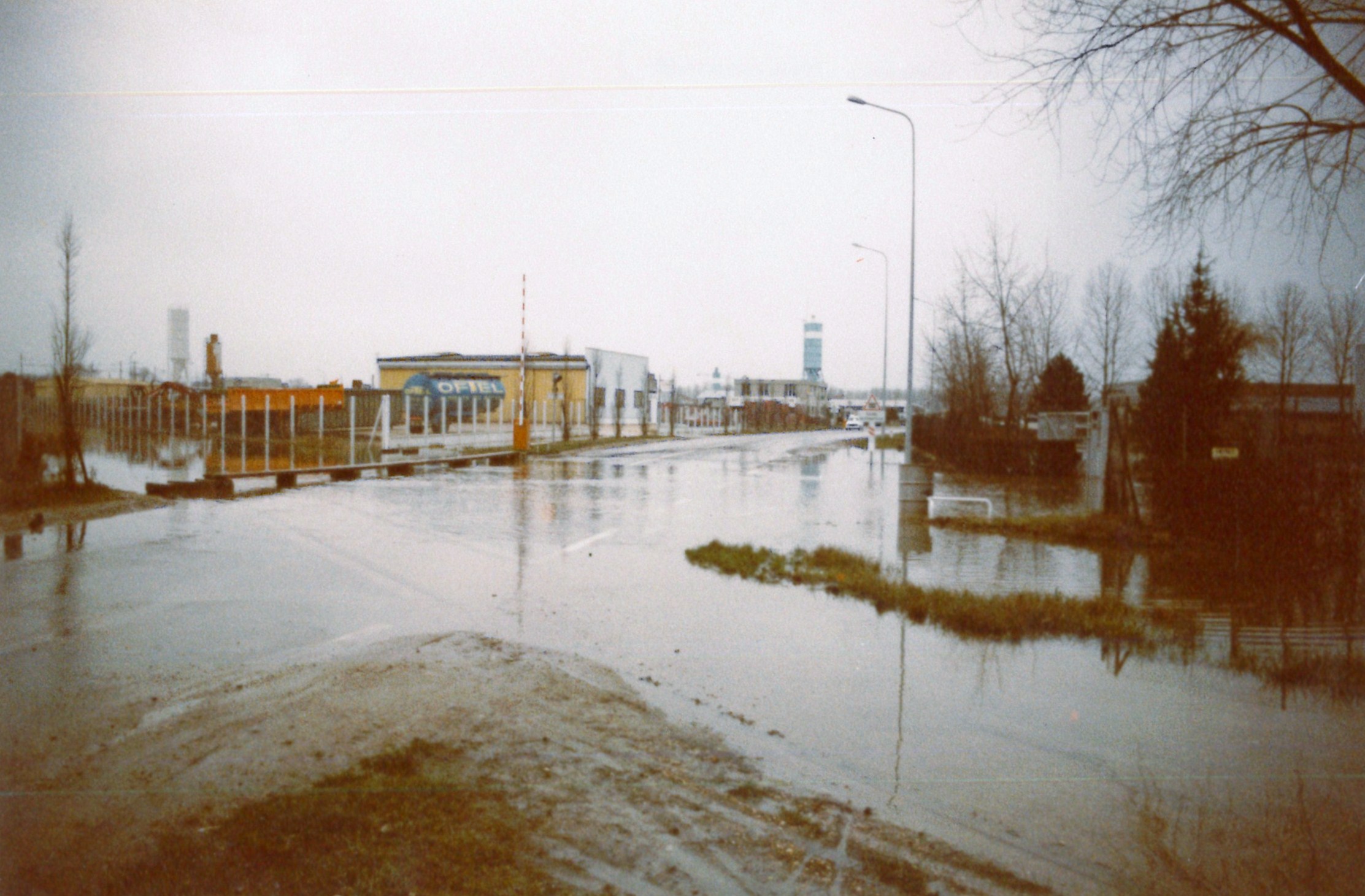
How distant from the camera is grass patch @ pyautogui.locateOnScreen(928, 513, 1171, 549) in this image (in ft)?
37.6

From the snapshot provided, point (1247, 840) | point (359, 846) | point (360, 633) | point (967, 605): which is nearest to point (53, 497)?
point (360, 633)

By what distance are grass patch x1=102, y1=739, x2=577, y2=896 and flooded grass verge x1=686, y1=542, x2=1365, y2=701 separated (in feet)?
14.1

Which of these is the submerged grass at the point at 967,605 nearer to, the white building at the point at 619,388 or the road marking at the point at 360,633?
the road marking at the point at 360,633

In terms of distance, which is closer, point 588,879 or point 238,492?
point 588,879

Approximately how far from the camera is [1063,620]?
684 cm

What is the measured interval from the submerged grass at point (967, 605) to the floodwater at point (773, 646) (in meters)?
0.29

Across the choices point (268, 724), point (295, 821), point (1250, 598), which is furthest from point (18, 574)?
point (1250, 598)

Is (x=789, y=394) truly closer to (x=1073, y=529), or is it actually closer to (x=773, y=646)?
(x=1073, y=529)

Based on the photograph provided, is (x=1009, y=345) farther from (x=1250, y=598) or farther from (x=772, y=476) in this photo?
(x=1250, y=598)

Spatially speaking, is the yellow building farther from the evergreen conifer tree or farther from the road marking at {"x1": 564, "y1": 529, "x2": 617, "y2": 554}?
the evergreen conifer tree

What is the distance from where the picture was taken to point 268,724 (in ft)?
14.7

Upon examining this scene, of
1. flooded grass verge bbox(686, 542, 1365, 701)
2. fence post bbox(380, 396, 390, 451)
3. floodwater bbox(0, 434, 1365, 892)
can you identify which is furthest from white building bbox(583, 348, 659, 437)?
flooded grass verge bbox(686, 542, 1365, 701)

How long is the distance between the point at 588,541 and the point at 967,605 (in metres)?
5.33

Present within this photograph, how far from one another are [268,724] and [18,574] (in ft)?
17.1
